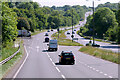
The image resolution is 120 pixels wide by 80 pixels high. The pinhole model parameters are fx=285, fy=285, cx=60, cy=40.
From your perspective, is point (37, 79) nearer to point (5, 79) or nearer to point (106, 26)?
point (5, 79)

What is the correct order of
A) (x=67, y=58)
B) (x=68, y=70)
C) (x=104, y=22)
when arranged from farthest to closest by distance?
(x=104, y=22) < (x=67, y=58) < (x=68, y=70)

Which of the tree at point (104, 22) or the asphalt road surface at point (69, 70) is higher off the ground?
the tree at point (104, 22)

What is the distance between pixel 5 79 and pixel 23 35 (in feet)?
327

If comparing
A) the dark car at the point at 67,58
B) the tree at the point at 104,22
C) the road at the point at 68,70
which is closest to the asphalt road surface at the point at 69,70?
the road at the point at 68,70

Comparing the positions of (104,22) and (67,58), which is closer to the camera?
(67,58)

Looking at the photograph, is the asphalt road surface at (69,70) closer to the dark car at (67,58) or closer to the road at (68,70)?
the road at (68,70)

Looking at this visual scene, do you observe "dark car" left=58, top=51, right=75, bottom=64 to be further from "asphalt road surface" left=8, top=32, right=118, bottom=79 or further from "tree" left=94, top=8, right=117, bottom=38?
"tree" left=94, top=8, right=117, bottom=38

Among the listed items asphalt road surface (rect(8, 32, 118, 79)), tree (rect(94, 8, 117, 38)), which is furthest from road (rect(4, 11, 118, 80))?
tree (rect(94, 8, 117, 38))

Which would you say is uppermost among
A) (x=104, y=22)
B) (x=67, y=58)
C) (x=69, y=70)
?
(x=104, y=22)

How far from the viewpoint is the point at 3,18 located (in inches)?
2510

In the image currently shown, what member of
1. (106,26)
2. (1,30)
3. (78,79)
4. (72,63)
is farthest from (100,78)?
(106,26)

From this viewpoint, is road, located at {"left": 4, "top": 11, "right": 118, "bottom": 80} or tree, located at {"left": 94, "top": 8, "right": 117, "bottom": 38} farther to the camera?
tree, located at {"left": 94, "top": 8, "right": 117, "bottom": 38}

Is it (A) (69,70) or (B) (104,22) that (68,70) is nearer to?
(A) (69,70)

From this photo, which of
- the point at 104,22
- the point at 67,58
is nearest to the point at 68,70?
the point at 67,58
